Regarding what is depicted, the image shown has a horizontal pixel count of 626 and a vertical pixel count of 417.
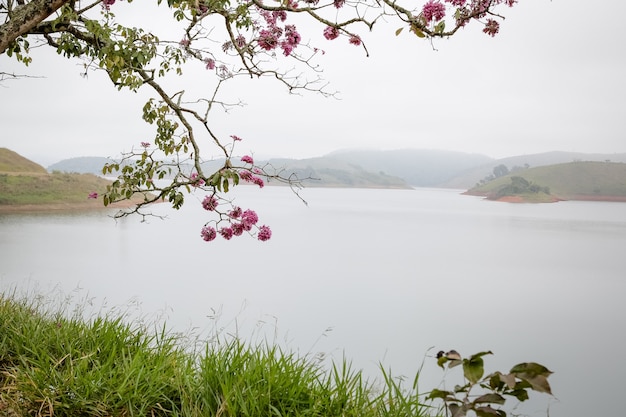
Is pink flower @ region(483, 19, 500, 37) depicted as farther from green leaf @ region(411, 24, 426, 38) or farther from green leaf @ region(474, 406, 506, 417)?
green leaf @ region(474, 406, 506, 417)

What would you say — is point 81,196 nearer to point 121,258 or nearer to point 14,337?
point 121,258

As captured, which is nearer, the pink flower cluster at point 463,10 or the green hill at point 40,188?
the pink flower cluster at point 463,10

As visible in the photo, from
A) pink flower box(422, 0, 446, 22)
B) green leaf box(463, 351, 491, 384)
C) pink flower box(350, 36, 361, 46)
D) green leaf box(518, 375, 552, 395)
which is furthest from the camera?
pink flower box(350, 36, 361, 46)

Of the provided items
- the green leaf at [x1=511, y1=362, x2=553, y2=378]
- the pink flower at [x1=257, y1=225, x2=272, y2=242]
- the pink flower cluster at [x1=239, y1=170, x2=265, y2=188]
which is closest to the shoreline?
the pink flower at [x1=257, y1=225, x2=272, y2=242]

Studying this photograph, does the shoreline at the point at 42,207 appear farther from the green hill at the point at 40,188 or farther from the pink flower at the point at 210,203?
the pink flower at the point at 210,203

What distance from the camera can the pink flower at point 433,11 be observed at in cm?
359

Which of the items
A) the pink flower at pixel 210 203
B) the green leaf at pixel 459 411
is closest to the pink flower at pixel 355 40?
the pink flower at pixel 210 203

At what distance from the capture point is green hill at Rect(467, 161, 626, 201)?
255ft

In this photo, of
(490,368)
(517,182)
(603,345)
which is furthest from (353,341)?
(517,182)

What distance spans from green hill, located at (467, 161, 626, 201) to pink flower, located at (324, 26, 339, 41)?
7944 centimetres

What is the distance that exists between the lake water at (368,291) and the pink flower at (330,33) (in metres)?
2.88

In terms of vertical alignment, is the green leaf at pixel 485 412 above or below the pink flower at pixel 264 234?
below

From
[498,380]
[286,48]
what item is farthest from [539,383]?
[286,48]

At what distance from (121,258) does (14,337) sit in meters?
14.4
